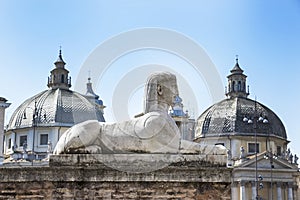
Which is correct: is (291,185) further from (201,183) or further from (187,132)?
(201,183)

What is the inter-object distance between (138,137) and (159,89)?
1.05 m

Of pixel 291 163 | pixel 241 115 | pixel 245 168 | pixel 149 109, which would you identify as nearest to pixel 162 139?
pixel 149 109

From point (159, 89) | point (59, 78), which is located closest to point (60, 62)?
point (59, 78)

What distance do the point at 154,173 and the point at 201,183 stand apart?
2.73ft

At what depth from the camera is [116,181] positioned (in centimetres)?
952

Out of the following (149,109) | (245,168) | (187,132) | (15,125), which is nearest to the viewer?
(149,109)

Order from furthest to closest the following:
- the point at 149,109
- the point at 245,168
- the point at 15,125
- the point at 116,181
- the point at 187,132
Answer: the point at 187,132, the point at 15,125, the point at 245,168, the point at 149,109, the point at 116,181

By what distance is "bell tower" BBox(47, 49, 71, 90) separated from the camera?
63.9m

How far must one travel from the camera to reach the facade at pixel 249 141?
53812 mm

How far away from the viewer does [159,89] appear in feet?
34.2

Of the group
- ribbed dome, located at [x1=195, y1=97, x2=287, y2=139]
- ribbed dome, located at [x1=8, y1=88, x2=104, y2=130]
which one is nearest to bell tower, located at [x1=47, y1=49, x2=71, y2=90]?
ribbed dome, located at [x1=8, y1=88, x2=104, y2=130]

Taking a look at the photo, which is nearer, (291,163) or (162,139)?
(162,139)

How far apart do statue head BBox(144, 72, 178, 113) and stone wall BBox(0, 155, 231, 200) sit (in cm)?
137

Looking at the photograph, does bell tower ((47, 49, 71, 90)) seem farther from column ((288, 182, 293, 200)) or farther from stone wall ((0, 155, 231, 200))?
stone wall ((0, 155, 231, 200))
